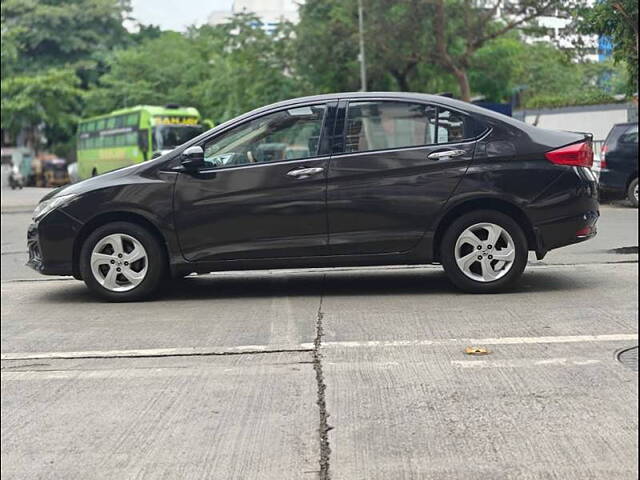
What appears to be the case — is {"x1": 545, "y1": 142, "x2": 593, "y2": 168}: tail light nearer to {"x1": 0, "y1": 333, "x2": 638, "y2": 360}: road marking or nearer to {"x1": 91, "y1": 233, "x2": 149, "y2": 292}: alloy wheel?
{"x1": 0, "y1": 333, "x2": 638, "y2": 360}: road marking

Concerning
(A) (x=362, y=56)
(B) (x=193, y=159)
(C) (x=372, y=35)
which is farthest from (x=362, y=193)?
(C) (x=372, y=35)

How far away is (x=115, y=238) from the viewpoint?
7.45m

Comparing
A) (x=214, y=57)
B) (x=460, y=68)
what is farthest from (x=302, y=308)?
(x=460, y=68)

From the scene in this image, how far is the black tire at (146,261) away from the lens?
24.3ft

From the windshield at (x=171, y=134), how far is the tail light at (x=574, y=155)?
2.78 meters

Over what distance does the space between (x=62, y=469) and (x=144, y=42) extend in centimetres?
1842

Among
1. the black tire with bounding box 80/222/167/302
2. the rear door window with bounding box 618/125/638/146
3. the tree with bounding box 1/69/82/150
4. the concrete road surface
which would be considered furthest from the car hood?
the tree with bounding box 1/69/82/150

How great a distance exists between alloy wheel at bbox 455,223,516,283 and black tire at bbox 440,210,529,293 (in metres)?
0.02

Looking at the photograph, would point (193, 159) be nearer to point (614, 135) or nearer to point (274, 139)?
point (274, 139)

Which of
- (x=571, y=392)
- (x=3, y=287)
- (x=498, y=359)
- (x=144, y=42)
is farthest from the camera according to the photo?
(x=144, y=42)

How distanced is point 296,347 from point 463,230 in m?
1.99

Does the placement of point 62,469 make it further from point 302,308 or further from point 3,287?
point 3,287

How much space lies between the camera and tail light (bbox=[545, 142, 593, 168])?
22.5 feet

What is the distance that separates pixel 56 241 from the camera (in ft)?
24.5
